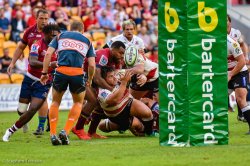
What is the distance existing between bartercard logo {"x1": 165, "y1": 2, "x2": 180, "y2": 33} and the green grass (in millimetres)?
1836

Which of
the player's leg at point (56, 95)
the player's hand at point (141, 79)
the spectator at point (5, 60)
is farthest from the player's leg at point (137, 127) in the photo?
the spectator at point (5, 60)

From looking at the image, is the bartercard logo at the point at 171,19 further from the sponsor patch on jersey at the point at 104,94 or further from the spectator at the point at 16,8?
the spectator at the point at 16,8

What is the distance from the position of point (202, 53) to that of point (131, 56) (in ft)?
9.49

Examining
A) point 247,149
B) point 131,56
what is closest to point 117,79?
point 131,56

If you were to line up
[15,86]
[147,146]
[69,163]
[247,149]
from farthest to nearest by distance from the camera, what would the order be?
[15,86]
[147,146]
[247,149]
[69,163]

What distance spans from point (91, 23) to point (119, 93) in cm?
1576

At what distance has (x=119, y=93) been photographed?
49.0ft

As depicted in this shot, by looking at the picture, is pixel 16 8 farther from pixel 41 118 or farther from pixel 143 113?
pixel 143 113

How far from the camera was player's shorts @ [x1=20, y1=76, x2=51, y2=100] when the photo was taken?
16.2m

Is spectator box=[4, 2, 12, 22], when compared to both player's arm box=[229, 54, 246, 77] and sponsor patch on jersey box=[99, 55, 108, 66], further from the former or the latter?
player's arm box=[229, 54, 246, 77]

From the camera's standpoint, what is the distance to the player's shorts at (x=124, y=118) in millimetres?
15383

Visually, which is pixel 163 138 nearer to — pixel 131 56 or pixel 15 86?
pixel 131 56

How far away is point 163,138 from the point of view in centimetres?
1308

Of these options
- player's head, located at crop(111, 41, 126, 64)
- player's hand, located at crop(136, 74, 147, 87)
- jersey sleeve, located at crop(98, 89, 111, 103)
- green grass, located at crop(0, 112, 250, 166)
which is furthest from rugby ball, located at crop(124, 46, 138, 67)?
green grass, located at crop(0, 112, 250, 166)
